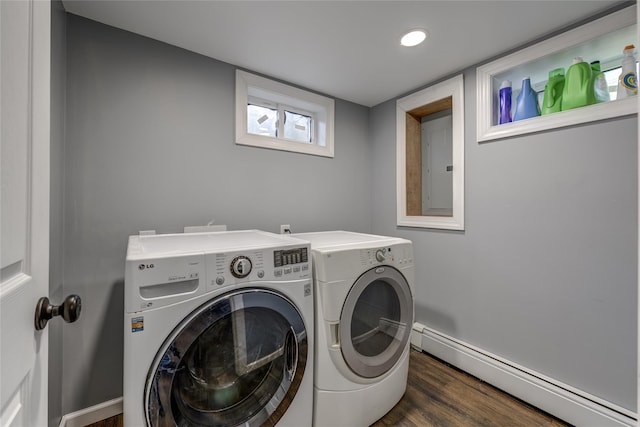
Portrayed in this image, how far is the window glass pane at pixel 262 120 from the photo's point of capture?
2064mm

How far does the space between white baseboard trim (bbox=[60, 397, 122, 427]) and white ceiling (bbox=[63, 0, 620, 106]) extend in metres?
2.06

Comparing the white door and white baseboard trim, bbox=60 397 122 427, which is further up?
the white door

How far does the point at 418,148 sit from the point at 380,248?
1373 mm

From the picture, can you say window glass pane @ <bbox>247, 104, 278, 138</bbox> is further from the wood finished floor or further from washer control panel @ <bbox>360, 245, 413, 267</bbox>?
the wood finished floor

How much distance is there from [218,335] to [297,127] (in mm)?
1787

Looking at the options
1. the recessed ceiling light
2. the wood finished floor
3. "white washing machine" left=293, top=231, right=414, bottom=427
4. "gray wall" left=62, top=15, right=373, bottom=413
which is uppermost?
the recessed ceiling light

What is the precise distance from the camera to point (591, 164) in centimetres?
140

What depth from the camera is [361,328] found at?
4.58ft

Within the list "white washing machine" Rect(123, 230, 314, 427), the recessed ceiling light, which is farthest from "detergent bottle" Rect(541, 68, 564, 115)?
"white washing machine" Rect(123, 230, 314, 427)

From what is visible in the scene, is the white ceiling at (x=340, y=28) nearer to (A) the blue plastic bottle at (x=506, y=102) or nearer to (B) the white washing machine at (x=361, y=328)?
(A) the blue plastic bottle at (x=506, y=102)

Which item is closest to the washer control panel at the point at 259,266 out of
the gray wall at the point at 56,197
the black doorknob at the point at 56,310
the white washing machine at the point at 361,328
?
the white washing machine at the point at 361,328

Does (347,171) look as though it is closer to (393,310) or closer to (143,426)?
Answer: (393,310)

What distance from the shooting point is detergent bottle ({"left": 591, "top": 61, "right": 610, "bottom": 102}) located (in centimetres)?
144

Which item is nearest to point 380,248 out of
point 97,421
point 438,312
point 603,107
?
point 438,312
